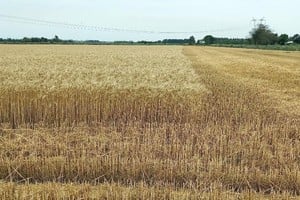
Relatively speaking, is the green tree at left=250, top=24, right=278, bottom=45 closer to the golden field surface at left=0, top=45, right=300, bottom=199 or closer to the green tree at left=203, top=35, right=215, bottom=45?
the green tree at left=203, top=35, right=215, bottom=45

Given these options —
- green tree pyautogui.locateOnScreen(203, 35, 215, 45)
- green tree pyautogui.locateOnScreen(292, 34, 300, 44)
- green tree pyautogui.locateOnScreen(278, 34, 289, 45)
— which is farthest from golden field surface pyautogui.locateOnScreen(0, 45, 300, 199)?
green tree pyautogui.locateOnScreen(203, 35, 215, 45)

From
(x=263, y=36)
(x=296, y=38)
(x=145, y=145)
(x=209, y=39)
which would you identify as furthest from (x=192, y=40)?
(x=145, y=145)

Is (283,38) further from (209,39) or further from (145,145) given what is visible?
(145,145)

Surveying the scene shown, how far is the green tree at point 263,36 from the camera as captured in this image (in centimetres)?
14350

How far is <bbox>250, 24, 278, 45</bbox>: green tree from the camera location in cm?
14350

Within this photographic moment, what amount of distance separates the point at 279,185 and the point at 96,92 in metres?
8.07

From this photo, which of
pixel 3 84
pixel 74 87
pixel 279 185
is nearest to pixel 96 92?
pixel 74 87

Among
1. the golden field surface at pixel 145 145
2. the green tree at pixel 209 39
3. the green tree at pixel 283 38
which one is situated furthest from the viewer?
the green tree at pixel 209 39

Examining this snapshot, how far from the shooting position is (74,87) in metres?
14.7

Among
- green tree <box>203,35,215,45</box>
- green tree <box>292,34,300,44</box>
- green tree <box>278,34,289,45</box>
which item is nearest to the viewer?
green tree <box>292,34,300,44</box>

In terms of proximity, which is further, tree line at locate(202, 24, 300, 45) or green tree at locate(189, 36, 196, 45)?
green tree at locate(189, 36, 196, 45)

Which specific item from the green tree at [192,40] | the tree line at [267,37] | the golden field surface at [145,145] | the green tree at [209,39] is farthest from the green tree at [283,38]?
the golden field surface at [145,145]

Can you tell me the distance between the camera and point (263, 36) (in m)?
144

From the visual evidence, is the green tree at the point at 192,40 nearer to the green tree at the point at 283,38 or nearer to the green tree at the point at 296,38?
the green tree at the point at 283,38
